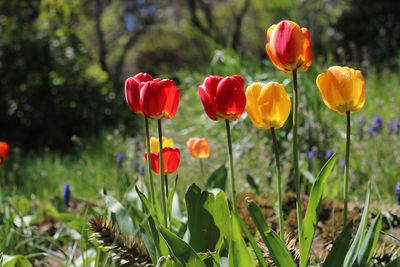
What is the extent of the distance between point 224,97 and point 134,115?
581 centimetres

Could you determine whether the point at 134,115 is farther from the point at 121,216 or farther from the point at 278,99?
the point at 278,99

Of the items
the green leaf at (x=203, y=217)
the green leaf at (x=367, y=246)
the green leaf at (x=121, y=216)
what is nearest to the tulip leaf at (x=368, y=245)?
the green leaf at (x=367, y=246)

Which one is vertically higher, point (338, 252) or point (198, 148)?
point (198, 148)

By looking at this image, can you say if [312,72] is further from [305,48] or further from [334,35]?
[334,35]

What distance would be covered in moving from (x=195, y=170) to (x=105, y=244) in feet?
5.70

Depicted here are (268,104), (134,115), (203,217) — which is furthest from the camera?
(134,115)

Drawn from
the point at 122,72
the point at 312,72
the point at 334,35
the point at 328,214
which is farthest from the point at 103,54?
the point at 328,214

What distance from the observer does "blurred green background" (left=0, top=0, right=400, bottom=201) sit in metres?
3.31

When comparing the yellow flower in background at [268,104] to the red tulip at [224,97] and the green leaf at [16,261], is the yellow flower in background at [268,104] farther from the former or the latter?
the green leaf at [16,261]

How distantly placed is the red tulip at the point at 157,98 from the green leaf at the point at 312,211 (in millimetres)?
432

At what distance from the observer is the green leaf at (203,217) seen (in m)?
1.40

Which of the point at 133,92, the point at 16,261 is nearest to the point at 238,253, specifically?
the point at 133,92

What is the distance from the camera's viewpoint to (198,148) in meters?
1.93

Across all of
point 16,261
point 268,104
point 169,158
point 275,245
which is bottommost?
point 16,261
